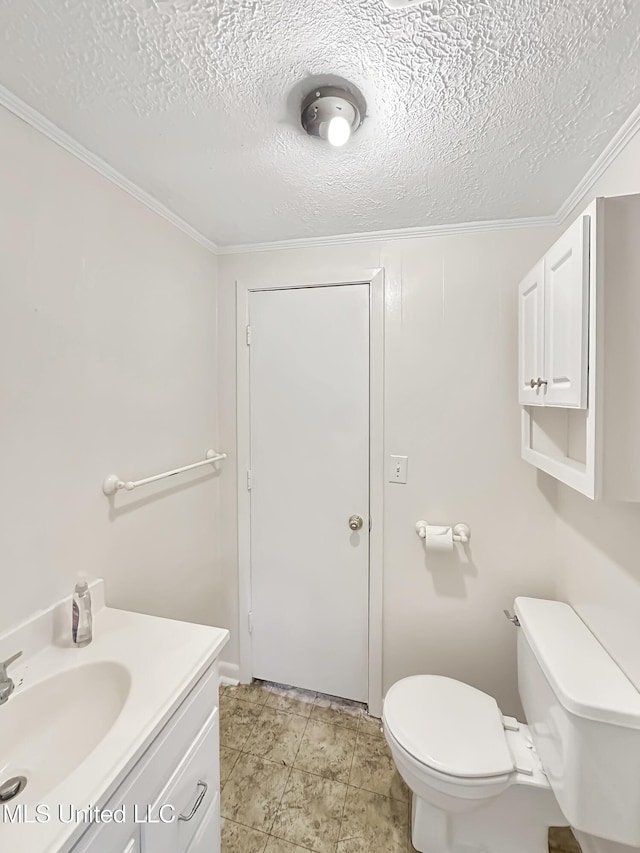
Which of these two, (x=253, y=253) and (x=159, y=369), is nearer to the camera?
(x=159, y=369)

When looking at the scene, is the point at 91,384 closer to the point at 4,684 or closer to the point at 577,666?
the point at 4,684

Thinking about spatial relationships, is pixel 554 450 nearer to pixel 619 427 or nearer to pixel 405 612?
pixel 619 427

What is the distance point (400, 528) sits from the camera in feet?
5.63

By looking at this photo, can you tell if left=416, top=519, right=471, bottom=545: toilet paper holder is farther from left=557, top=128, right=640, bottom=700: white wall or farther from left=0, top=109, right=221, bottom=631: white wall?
left=0, top=109, right=221, bottom=631: white wall

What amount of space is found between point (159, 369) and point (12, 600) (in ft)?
2.89

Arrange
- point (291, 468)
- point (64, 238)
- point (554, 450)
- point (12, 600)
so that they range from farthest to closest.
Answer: point (291, 468)
point (554, 450)
point (64, 238)
point (12, 600)

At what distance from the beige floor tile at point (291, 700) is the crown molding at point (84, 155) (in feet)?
7.50

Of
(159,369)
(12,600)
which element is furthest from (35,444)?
(159,369)

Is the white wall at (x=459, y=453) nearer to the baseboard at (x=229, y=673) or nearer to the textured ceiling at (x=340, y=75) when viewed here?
the textured ceiling at (x=340, y=75)

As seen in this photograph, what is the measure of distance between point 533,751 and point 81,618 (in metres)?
1.46

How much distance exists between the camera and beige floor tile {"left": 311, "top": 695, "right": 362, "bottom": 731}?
5.71ft

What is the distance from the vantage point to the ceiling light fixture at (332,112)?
92 centimetres

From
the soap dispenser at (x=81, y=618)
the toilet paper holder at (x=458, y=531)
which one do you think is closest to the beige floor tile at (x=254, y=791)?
the soap dispenser at (x=81, y=618)

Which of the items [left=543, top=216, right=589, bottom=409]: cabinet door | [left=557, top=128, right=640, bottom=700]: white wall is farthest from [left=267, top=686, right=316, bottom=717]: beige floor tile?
[left=543, top=216, right=589, bottom=409]: cabinet door
